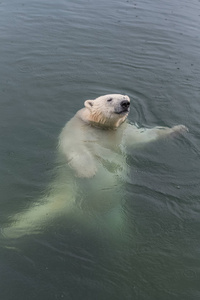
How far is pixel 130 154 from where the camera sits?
7324 millimetres

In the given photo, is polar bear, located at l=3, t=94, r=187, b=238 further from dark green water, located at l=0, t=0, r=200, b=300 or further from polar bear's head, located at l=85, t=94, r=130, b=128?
dark green water, located at l=0, t=0, r=200, b=300

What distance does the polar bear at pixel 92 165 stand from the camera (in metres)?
5.76

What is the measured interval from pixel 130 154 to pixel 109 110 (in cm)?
118

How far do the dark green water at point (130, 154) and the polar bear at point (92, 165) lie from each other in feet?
0.79

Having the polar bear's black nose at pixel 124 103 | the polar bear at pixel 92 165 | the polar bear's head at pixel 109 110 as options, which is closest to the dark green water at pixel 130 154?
the polar bear at pixel 92 165

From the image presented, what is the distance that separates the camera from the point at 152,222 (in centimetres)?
575

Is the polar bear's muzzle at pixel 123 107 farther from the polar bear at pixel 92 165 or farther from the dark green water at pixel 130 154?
the dark green water at pixel 130 154

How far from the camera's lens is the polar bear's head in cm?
738

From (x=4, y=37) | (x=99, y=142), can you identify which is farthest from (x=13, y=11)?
(x=99, y=142)

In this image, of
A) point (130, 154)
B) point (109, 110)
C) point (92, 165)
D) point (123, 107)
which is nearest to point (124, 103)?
point (123, 107)

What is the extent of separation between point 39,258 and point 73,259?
531 mm

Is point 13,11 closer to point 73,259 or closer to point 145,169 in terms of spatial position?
point 145,169

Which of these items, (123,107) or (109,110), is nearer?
(123,107)

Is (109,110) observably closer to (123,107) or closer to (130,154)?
(123,107)
